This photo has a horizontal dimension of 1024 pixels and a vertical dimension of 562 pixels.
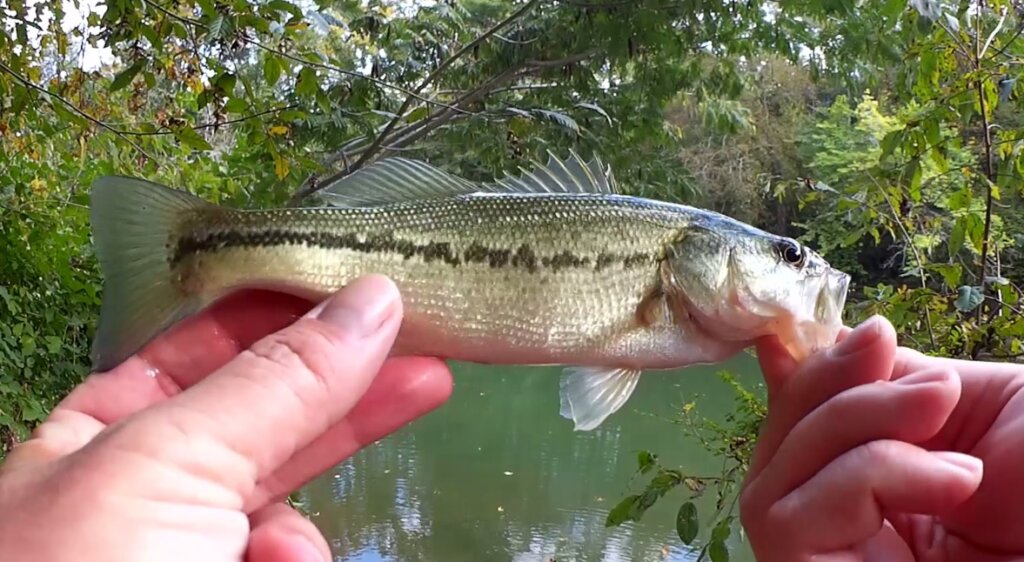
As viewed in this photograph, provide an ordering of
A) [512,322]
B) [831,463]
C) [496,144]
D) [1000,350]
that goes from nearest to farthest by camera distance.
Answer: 1. [831,463]
2. [512,322]
3. [1000,350]
4. [496,144]

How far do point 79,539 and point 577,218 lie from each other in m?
Result: 0.91

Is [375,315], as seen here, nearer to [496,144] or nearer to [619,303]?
[619,303]

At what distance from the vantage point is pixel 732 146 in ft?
50.5

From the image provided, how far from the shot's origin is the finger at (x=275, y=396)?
93 centimetres

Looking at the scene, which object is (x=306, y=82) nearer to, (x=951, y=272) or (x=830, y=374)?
(x=830, y=374)

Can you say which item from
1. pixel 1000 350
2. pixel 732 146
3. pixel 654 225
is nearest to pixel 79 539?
pixel 654 225

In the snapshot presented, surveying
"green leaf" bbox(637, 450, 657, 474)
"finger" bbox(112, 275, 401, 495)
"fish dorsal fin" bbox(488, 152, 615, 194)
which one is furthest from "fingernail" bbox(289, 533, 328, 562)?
"green leaf" bbox(637, 450, 657, 474)

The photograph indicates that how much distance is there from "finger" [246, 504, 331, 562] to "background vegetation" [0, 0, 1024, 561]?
5.01 feet

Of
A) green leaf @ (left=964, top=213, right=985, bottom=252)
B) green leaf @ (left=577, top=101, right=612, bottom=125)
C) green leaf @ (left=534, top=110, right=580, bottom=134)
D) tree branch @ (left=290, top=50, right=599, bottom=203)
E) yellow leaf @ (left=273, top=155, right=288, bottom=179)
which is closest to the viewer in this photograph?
green leaf @ (left=964, top=213, right=985, bottom=252)

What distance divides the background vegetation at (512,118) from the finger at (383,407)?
131 centimetres

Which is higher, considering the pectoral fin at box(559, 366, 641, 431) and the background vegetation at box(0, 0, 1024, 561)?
the background vegetation at box(0, 0, 1024, 561)

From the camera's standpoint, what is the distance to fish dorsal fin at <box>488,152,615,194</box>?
1.55 meters

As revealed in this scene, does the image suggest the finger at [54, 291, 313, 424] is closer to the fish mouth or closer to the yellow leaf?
the fish mouth

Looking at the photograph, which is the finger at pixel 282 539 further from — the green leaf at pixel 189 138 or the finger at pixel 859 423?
the green leaf at pixel 189 138
